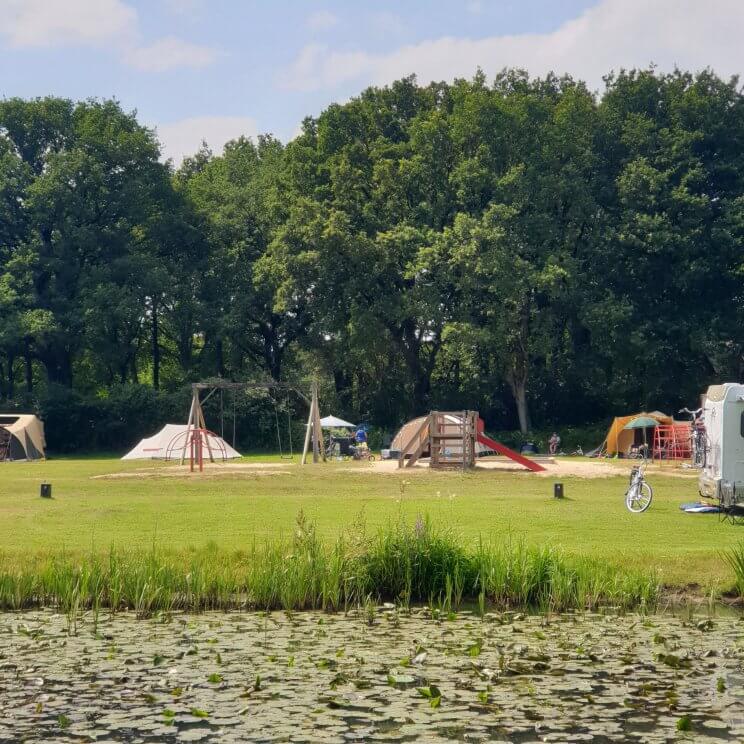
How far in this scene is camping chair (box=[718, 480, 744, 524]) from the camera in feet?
74.5

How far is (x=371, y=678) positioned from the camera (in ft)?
34.9

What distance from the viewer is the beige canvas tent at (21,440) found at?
53.6m

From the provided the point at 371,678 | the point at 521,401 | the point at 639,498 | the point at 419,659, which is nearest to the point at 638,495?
the point at 639,498

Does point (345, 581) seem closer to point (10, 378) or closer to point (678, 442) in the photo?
point (678, 442)

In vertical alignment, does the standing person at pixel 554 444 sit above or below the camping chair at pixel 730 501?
above

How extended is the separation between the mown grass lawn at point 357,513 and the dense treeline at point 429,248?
2492 centimetres

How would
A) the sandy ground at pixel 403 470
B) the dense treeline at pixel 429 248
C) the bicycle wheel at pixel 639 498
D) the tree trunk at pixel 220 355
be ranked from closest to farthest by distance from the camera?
1. the bicycle wheel at pixel 639 498
2. the sandy ground at pixel 403 470
3. the dense treeline at pixel 429 248
4. the tree trunk at pixel 220 355

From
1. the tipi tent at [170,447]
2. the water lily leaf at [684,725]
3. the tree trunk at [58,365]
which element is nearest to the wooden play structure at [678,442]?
the tipi tent at [170,447]

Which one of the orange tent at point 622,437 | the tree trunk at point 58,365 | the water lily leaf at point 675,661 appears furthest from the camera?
the tree trunk at point 58,365

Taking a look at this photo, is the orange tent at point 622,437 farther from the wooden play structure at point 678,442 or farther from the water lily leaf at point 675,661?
the water lily leaf at point 675,661

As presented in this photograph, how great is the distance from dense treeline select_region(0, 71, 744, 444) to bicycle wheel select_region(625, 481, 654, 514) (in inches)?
1277

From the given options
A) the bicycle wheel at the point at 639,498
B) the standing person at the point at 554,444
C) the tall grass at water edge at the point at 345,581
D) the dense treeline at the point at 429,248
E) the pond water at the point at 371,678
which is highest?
the dense treeline at the point at 429,248

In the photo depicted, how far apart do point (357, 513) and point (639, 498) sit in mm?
6315

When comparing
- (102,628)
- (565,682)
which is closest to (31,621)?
(102,628)
